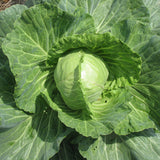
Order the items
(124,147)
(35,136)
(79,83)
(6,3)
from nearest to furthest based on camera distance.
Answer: (79,83)
(35,136)
(124,147)
(6,3)

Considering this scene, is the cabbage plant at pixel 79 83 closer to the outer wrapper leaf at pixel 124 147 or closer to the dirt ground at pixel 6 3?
the outer wrapper leaf at pixel 124 147

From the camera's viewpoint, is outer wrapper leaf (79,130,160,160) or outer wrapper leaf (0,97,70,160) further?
outer wrapper leaf (79,130,160,160)

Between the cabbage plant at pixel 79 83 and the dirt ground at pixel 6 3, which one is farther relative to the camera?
the dirt ground at pixel 6 3

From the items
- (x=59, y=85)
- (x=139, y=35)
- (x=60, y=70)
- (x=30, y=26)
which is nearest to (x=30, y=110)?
(x=59, y=85)

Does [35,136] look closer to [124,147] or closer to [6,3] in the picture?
[124,147]

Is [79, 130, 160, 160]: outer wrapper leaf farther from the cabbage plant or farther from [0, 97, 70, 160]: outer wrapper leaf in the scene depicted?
[0, 97, 70, 160]: outer wrapper leaf

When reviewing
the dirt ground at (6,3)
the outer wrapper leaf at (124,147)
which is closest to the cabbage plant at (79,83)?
the outer wrapper leaf at (124,147)

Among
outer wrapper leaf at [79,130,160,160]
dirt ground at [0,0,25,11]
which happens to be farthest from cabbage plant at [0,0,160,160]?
dirt ground at [0,0,25,11]

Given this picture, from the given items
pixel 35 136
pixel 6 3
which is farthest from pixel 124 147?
pixel 6 3
